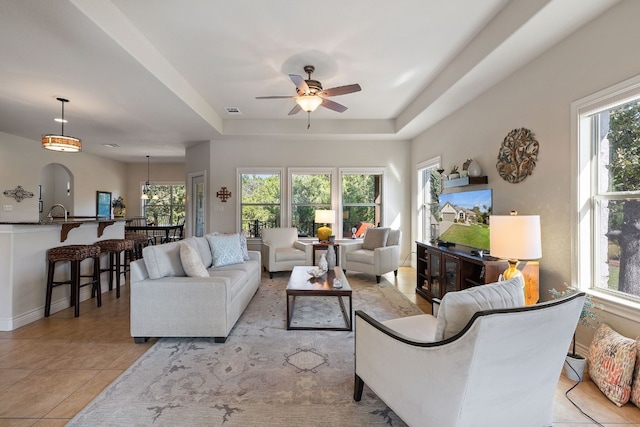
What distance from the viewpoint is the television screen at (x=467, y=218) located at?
134 inches

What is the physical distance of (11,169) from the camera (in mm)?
6156

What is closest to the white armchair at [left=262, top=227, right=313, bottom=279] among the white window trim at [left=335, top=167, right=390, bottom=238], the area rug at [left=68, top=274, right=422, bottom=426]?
the white window trim at [left=335, top=167, right=390, bottom=238]

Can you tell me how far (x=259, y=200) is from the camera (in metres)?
6.52

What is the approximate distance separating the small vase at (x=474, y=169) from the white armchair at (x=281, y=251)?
2.88 metres

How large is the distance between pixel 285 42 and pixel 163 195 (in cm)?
877

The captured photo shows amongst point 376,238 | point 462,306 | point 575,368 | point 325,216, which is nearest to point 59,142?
point 325,216

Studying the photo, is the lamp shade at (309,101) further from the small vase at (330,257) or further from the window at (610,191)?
the window at (610,191)

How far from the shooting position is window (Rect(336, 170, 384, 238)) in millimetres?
6480

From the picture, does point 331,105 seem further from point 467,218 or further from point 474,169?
point 467,218

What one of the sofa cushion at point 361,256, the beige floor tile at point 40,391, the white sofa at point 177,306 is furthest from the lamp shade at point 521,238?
the beige floor tile at point 40,391

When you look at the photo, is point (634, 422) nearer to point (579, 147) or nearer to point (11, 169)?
point (579, 147)

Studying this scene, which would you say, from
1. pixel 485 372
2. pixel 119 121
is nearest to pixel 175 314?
pixel 485 372

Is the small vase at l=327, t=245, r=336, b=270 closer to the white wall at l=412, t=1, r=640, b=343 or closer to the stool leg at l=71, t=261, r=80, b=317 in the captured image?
the white wall at l=412, t=1, r=640, b=343

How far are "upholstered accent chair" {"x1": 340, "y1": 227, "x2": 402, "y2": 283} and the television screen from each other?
3.35 ft
